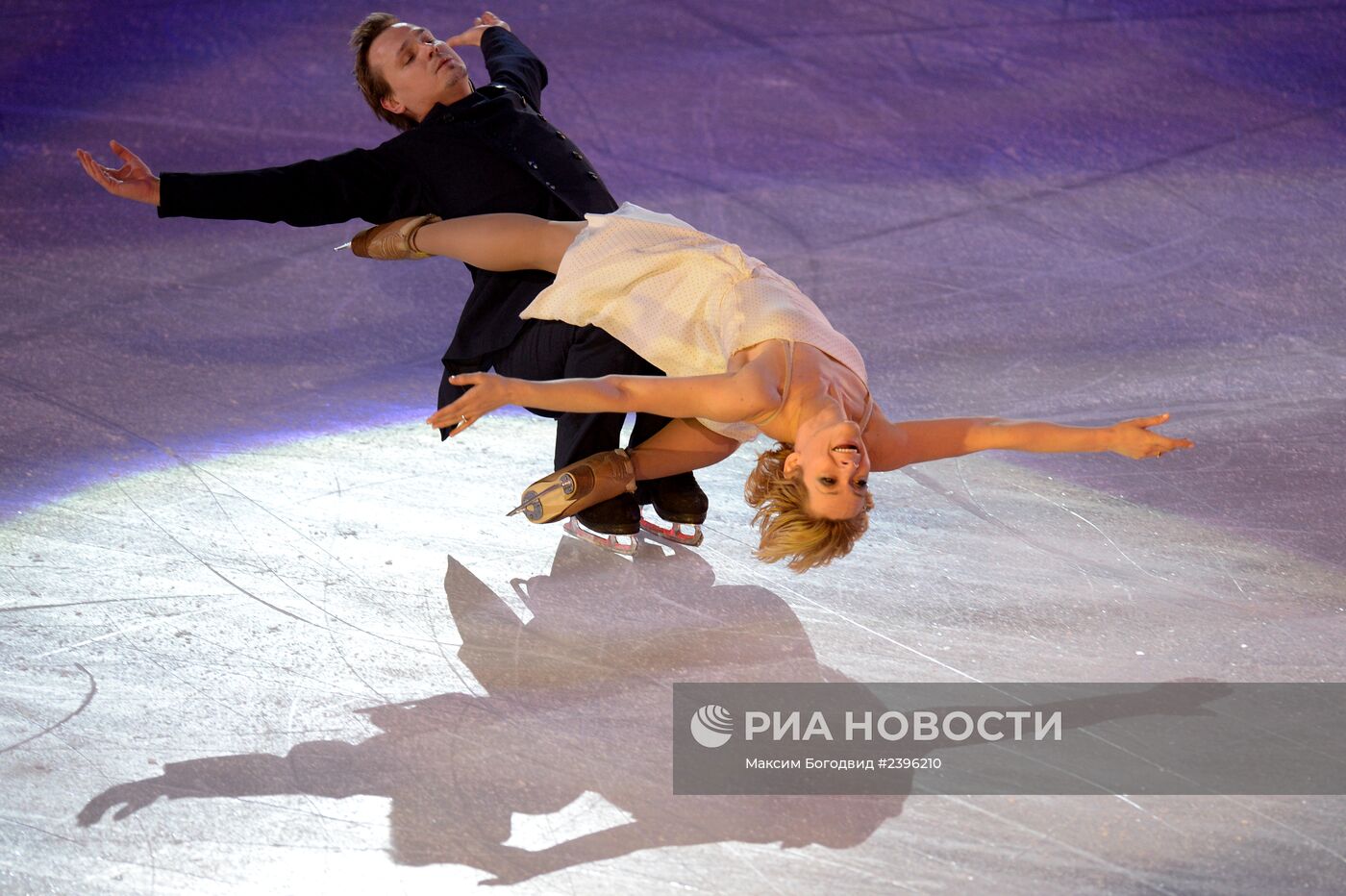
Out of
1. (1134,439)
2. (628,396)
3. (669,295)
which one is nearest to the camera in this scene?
(628,396)

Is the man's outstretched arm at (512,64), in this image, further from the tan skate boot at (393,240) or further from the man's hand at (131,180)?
the man's hand at (131,180)

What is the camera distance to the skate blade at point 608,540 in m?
3.51

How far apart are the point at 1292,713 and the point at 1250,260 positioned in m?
2.85

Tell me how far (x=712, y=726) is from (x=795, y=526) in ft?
1.79

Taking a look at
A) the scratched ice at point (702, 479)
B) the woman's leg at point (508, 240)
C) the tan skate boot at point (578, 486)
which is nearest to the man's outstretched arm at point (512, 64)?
the woman's leg at point (508, 240)

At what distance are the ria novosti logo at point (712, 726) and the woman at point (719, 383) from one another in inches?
18.0

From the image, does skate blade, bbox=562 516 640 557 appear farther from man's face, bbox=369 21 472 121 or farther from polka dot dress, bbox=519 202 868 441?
man's face, bbox=369 21 472 121

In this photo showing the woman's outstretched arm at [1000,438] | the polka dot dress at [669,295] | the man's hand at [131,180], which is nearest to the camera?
the woman's outstretched arm at [1000,438]

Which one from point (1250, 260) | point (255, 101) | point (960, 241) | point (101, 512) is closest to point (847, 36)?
point (960, 241)

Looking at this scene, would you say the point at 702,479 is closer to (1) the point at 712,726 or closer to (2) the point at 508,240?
(2) the point at 508,240

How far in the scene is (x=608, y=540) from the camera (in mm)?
3523

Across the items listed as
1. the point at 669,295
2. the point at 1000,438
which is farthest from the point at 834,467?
the point at 669,295

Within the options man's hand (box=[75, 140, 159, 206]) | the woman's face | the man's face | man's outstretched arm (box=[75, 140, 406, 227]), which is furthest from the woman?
man's hand (box=[75, 140, 159, 206])

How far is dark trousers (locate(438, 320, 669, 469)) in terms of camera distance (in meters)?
3.45
